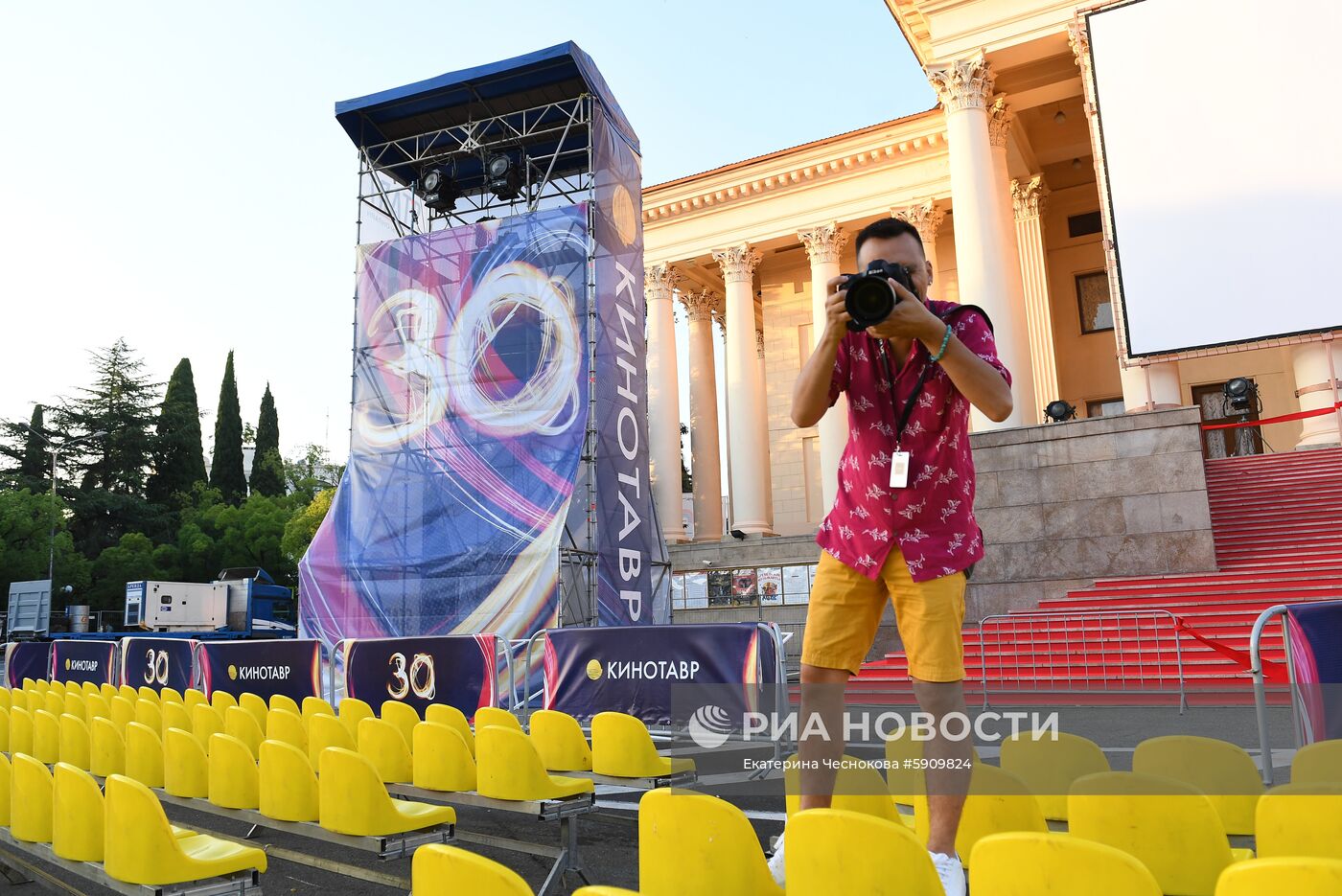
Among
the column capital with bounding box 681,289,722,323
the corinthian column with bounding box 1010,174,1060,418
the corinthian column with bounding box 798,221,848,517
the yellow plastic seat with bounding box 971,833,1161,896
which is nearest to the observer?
the yellow plastic seat with bounding box 971,833,1161,896

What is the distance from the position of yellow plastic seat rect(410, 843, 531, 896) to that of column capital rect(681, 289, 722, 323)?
1155 inches

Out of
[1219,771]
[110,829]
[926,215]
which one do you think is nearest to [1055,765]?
[1219,771]

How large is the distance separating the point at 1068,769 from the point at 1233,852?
2.20 ft

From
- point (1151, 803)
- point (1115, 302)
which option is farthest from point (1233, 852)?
point (1115, 302)

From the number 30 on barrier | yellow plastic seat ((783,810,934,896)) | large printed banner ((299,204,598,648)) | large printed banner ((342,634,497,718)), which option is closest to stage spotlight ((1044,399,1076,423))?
large printed banner ((299,204,598,648))

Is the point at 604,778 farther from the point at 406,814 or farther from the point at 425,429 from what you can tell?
the point at 425,429

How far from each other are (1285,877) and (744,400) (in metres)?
26.2

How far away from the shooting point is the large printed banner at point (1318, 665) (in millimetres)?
3977

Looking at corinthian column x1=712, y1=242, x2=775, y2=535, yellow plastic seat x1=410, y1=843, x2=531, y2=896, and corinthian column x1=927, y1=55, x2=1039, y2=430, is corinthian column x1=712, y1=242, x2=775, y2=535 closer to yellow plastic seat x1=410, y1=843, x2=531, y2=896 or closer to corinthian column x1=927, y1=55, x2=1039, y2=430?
corinthian column x1=927, y1=55, x2=1039, y2=430

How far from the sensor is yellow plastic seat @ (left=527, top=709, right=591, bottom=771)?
5074mm

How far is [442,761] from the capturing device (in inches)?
177

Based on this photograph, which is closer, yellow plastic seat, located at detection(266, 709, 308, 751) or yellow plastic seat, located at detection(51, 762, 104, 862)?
yellow plastic seat, located at detection(51, 762, 104, 862)

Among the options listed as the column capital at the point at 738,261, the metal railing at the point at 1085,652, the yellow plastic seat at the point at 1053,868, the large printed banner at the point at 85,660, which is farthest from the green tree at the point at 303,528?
the yellow plastic seat at the point at 1053,868

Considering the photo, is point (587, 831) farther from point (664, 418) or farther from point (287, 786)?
point (664, 418)
